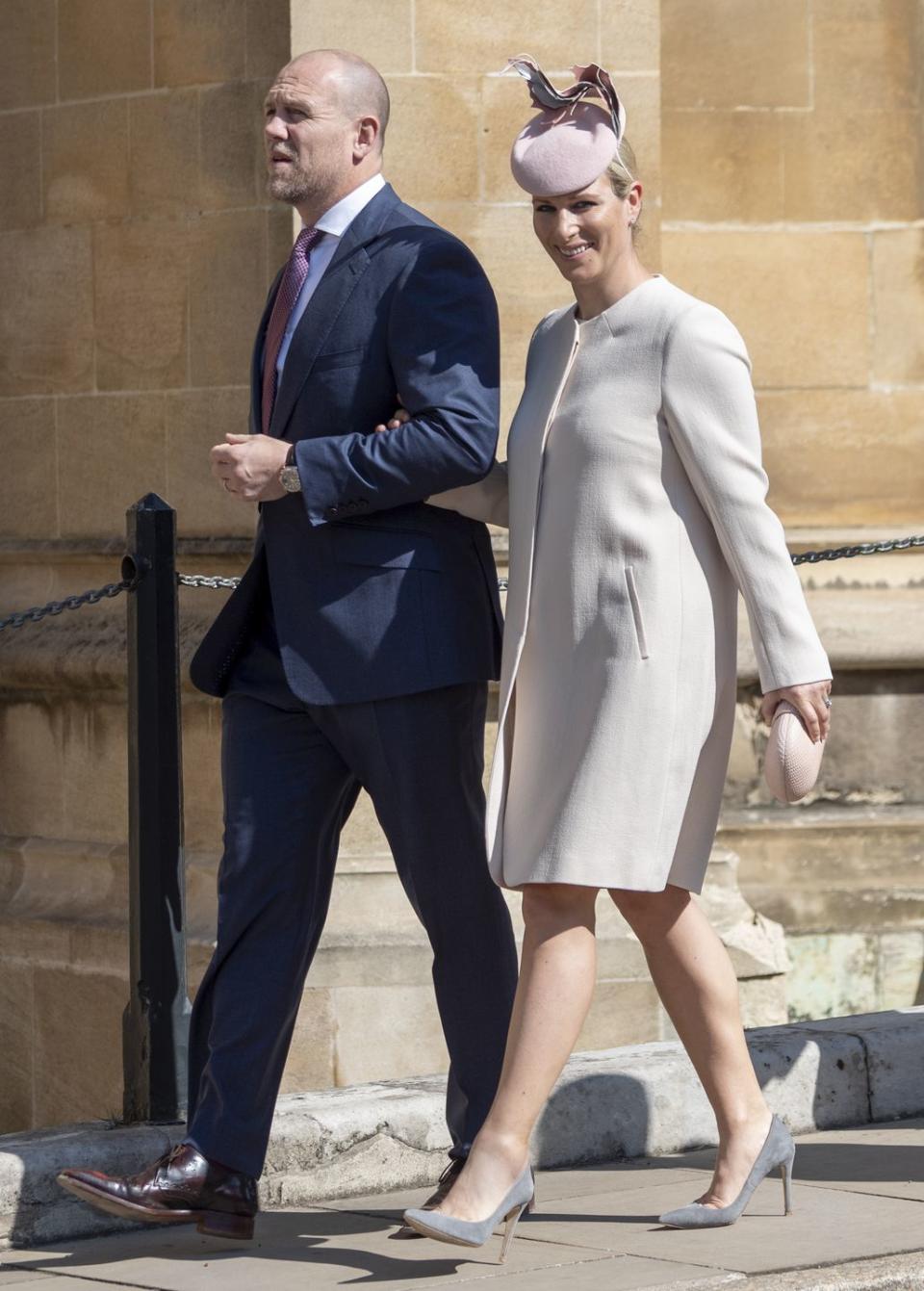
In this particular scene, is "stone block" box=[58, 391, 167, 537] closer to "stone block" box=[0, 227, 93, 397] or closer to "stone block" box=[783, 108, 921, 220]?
"stone block" box=[0, 227, 93, 397]

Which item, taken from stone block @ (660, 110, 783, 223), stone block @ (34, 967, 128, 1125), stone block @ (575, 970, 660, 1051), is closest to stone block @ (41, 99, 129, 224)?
stone block @ (660, 110, 783, 223)

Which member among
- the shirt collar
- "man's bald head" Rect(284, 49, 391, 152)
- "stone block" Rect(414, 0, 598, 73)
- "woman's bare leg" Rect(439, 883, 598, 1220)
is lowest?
"woman's bare leg" Rect(439, 883, 598, 1220)

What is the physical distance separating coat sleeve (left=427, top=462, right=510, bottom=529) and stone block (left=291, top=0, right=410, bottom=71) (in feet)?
8.23

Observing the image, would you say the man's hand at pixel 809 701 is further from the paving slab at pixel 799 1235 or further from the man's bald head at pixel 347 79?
the man's bald head at pixel 347 79

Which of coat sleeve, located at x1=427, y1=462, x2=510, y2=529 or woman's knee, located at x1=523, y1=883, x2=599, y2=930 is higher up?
coat sleeve, located at x1=427, y1=462, x2=510, y2=529

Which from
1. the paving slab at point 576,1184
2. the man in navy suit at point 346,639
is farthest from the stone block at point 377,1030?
the man in navy suit at point 346,639

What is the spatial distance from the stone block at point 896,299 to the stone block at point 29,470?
2450mm

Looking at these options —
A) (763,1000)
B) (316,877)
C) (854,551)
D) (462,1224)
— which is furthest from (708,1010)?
(763,1000)

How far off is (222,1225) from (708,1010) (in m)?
0.88

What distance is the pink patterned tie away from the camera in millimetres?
4324

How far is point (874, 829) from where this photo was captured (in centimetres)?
726

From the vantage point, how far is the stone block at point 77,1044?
6957 millimetres

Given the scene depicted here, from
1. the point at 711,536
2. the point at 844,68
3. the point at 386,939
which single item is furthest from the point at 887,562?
the point at 711,536

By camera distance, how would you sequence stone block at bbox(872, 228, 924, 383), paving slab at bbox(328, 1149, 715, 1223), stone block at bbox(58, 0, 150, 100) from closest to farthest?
1. paving slab at bbox(328, 1149, 715, 1223)
2. stone block at bbox(58, 0, 150, 100)
3. stone block at bbox(872, 228, 924, 383)
